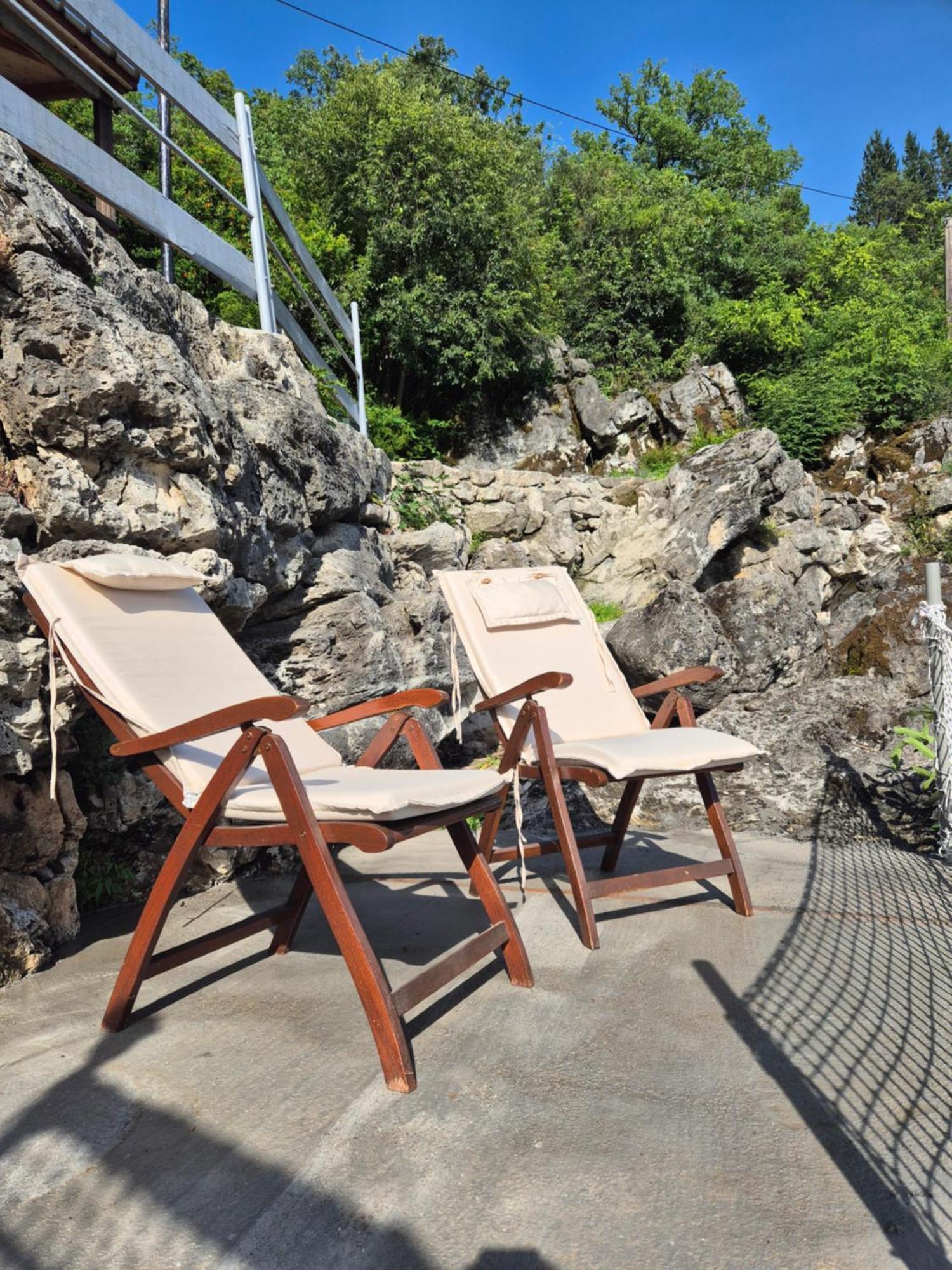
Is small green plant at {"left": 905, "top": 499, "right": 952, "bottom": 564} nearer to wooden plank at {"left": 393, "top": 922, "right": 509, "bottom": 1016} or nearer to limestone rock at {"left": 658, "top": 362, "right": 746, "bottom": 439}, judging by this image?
limestone rock at {"left": 658, "top": 362, "right": 746, "bottom": 439}

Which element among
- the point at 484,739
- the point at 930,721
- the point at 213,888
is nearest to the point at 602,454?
the point at 484,739

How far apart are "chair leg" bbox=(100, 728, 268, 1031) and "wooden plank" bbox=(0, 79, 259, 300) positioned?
231cm

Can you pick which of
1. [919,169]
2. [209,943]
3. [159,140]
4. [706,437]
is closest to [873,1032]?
[209,943]

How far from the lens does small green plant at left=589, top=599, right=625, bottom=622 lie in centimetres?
826

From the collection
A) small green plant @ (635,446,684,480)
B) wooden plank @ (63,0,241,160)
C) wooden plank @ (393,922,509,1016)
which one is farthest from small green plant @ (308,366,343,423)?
small green plant @ (635,446,684,480)

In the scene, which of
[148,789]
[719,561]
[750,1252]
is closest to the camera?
[750,1252]

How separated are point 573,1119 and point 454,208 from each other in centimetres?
1429

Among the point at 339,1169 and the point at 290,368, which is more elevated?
the point at 290,368

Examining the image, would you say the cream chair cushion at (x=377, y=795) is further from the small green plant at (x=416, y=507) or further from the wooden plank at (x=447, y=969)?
the small green plant at (x=416, y=507)

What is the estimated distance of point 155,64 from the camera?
3670mm

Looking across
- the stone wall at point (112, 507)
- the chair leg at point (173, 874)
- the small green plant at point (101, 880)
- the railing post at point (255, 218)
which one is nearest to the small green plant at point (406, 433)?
the railing post at point (255, 218)

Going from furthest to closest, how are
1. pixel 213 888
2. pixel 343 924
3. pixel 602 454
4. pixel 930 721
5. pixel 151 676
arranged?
pixel 602 454 < pixel 930 721 < pixel 213 888 < pixel 151 676 < pixel 343 924

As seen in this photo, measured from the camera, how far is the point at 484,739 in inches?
211

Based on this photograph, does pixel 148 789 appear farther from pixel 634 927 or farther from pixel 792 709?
pixel 792 709
